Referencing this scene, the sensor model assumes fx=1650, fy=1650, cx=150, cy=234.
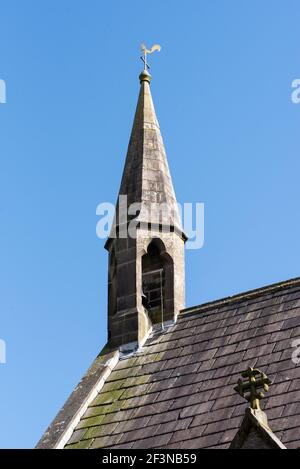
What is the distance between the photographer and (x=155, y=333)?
24375 millimetres

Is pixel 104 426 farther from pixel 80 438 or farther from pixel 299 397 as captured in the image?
pixel 299 397

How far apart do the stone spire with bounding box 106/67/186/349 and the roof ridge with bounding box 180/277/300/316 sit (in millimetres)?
457

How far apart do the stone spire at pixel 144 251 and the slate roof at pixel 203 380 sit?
55 cm

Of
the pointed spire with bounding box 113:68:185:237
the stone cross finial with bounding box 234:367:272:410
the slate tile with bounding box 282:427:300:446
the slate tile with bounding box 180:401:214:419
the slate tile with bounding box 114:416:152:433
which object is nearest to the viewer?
the stone cross finial with bounding box 234:367:272:410

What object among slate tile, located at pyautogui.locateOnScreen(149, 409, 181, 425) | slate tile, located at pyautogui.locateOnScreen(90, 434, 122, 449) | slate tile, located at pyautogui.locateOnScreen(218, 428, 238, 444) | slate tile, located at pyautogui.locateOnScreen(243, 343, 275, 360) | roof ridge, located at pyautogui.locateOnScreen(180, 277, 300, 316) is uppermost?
roof ridge, located at pyautogui.locateOnScreen(180, 277, 300, 316)

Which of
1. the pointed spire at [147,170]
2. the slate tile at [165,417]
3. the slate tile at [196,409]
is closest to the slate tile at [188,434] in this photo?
the slate tile at [196,409]

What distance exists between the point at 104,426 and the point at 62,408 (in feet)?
4.23

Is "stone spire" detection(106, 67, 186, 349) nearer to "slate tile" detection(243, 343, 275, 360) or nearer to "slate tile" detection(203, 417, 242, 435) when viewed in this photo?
"slate tile" detection(243, 343, 275, 360)

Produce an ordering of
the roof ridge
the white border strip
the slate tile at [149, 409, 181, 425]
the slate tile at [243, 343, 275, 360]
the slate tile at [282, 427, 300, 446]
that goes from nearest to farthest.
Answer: the slate tile at [282, 427, 300, 446] → the slate tile at [149, 409, 181, 425] → the slate tile at [243, 343, 275, 360] → the white border strip → the roof ridge

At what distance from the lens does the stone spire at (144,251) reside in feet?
81.1

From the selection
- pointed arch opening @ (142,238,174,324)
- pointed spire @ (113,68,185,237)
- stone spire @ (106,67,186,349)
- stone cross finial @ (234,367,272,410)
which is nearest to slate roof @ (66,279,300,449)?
pointed arch opening @ (142,238,174,324)

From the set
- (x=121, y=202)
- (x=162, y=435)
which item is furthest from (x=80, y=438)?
(x=121, y=202)

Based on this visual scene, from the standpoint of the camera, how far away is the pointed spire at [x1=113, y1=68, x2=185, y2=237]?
25609 mm
